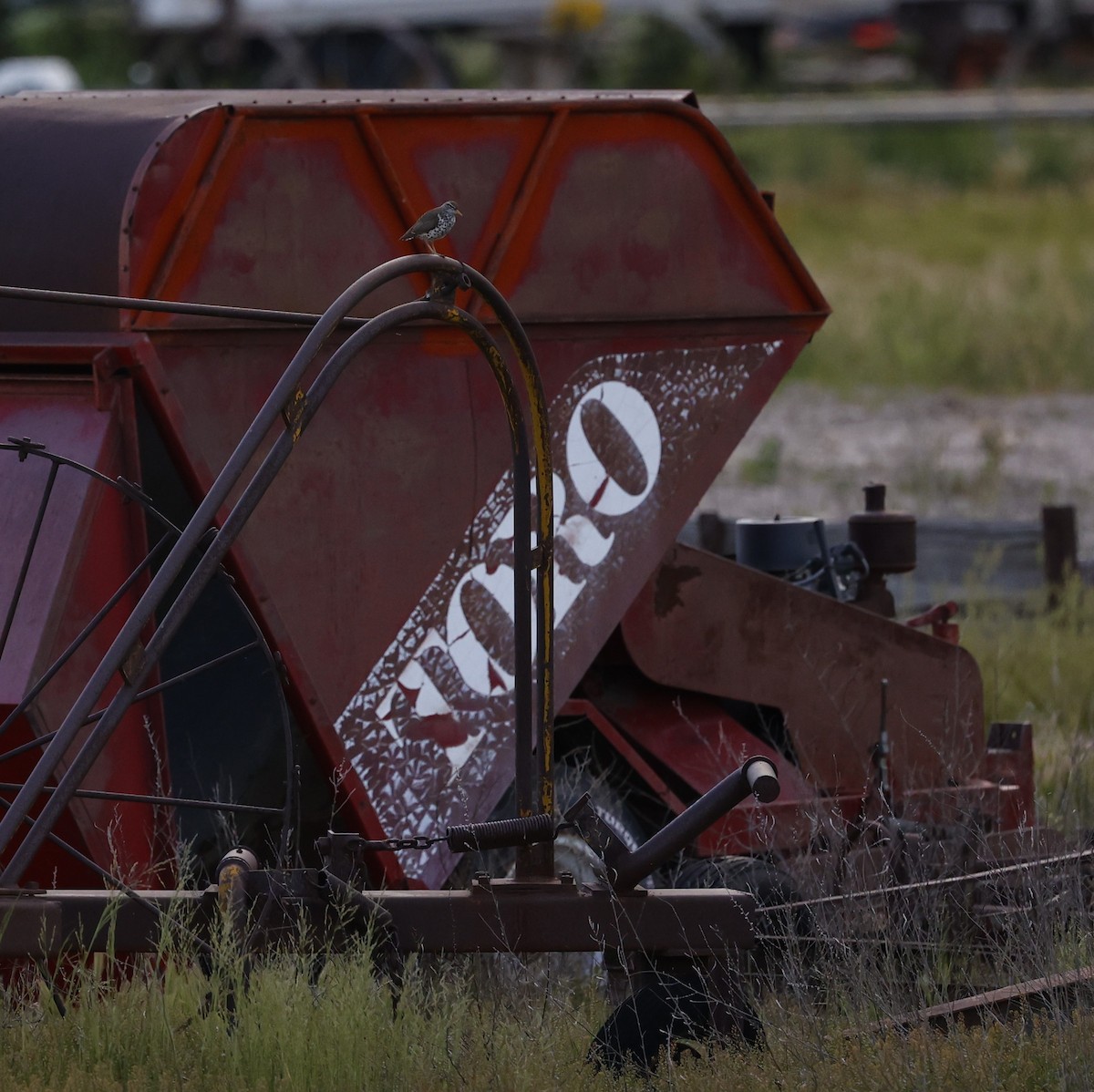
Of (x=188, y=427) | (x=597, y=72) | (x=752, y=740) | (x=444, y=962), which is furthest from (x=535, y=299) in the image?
(x=597, y=72)

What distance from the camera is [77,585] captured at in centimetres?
470

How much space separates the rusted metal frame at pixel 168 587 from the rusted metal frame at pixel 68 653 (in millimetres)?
620

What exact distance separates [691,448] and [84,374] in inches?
77.5

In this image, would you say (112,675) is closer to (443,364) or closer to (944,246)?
(443,364)

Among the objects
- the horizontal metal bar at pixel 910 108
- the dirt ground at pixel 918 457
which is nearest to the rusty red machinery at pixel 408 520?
the dirt ground at pixel 918 457

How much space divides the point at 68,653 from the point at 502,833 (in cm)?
111

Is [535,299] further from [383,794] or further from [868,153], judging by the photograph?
[868,153]

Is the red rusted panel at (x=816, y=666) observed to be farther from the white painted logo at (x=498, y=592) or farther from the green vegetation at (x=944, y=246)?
the green vegetation at (x=944, y=246)

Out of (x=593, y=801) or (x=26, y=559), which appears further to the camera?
(x=593, y=801)

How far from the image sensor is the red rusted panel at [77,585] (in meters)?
4.63

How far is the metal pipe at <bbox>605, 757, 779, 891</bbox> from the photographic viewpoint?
409 cm

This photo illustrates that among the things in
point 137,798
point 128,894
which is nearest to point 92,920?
point 128,894

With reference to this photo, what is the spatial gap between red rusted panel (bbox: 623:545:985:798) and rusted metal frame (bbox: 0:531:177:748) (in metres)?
1.84

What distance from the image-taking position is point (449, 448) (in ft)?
17.8
